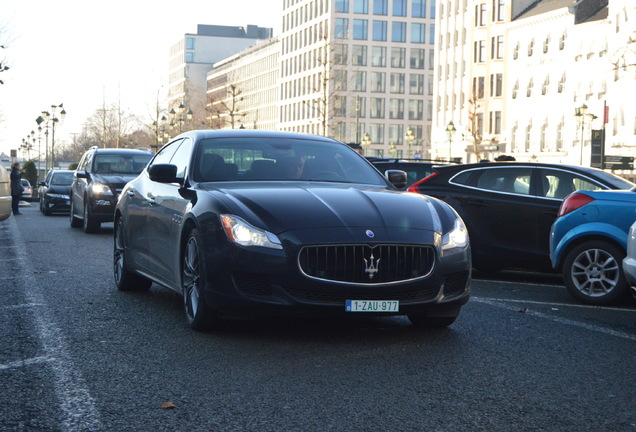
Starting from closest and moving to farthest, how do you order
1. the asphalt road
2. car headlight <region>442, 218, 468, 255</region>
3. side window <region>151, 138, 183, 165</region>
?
the asphalt road
car headlight <region>442, 218, 468, 255</region>
side window <region>151, 138, 183, 165</region>

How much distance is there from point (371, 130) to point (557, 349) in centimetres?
11891

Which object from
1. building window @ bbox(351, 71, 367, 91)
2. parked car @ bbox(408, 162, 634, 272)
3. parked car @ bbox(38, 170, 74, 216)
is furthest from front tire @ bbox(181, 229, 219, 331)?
building window @ bbox(351, 71, 367, 91)

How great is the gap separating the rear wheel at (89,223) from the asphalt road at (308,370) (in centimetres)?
1199

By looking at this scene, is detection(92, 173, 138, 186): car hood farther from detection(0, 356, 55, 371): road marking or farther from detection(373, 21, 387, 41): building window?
detection(373, 21, 387, 41): building window

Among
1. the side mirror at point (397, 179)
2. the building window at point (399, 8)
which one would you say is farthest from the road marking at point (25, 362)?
the building window at point (399, 8)

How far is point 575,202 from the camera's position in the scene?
11273 millimetres

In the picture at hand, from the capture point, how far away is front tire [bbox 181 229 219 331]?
7844 mm

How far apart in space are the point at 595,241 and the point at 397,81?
117991mm

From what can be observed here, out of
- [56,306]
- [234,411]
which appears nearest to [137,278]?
[56,306]

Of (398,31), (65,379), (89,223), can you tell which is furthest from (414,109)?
(65,379)

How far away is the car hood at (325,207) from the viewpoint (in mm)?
7547

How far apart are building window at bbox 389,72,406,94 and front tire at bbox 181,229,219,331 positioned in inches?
4758

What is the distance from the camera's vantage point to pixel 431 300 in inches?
A: 303

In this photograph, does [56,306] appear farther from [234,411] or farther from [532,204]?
[532,204]
